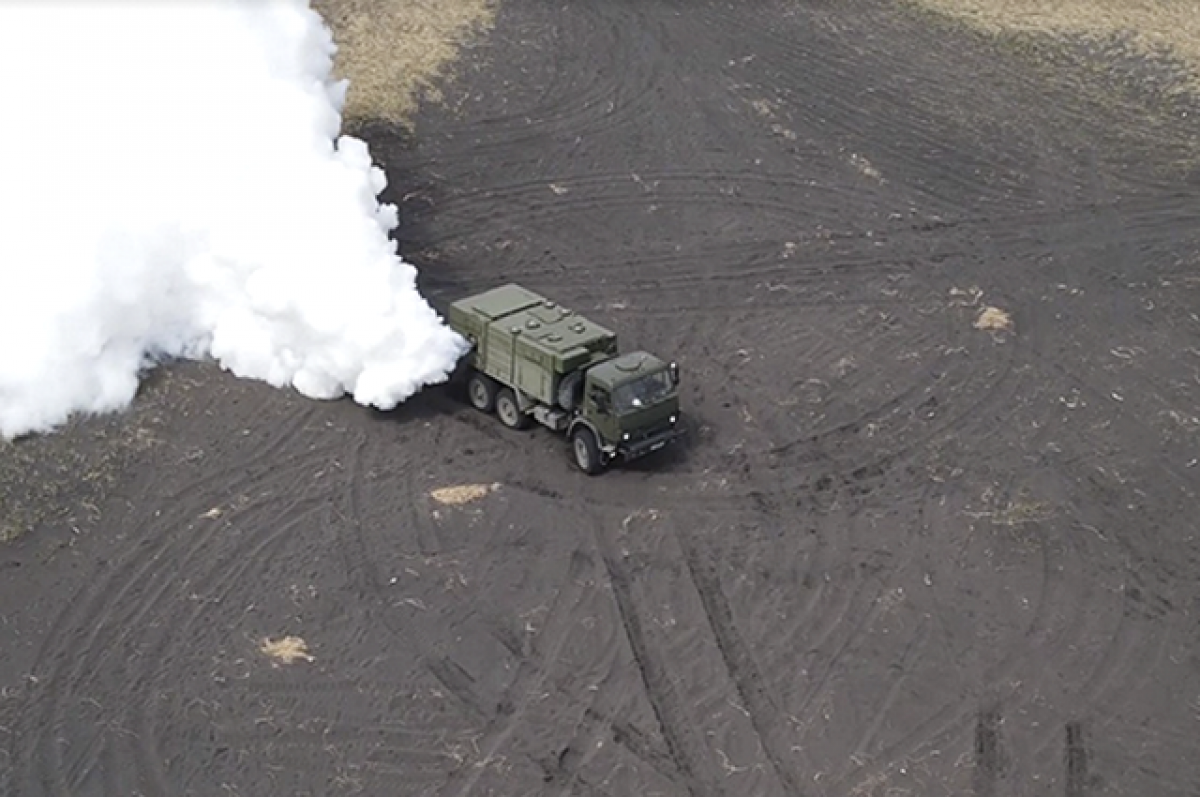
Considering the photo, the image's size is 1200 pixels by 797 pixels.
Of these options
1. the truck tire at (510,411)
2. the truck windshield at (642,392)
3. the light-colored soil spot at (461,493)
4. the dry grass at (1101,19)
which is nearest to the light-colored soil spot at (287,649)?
the light-colored soil spot at (461,493)

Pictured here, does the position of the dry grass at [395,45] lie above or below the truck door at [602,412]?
below

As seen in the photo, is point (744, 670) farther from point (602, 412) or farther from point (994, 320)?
point (994, 320)

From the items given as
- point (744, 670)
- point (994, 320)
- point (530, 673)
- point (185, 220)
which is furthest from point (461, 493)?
point (994, 320)

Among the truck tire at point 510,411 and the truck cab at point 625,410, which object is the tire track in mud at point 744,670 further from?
the truck tire at point 510,411

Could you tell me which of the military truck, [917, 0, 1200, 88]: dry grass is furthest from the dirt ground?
[917, 0, 1200, 88]: dry grass

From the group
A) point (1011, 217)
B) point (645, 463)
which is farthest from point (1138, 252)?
point (645, 463)

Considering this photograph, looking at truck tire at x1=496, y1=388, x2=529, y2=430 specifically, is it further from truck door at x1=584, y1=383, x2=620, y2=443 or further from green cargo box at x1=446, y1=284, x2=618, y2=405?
truck door at x1=584, y1=383, x2=620, y2=443
